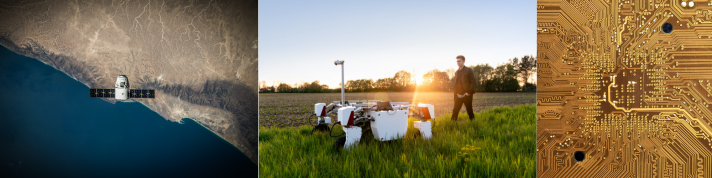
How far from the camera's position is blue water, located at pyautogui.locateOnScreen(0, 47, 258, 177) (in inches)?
68.0

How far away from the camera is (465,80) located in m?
3.38

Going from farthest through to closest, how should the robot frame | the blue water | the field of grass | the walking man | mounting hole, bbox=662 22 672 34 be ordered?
1. the field of grass
2. the walking man
3. the robot frame
4. the blue water
5. mounting hole, bbox=662 22 672 34

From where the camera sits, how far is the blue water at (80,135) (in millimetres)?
1727

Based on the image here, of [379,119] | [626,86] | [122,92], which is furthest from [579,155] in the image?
[122,92]

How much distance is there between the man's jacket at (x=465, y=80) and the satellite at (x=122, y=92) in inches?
132

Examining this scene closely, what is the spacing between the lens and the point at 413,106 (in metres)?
2.78

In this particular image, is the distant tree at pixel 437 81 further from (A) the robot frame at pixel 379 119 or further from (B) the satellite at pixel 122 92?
→ (B) the satellite at pixel 122 92

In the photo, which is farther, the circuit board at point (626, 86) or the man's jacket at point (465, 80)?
the man's jacket at point (465, 80)

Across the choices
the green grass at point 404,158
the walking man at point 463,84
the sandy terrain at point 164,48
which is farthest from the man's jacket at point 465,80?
the sandy terrain at point 164,48

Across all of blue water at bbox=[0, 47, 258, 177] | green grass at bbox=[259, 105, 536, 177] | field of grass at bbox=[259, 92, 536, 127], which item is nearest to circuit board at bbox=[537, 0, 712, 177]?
green grass at bbox=[259, 105, 536, 177]

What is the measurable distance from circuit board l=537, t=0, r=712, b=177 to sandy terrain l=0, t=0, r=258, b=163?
1.87 metres

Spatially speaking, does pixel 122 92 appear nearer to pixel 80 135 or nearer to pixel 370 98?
pixel 80 135

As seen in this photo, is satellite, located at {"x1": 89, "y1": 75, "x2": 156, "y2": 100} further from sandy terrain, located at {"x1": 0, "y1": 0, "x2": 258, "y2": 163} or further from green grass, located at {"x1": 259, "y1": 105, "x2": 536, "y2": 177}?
green grass, located at {"x1": 259, "y1": 105, "x2": 536, "y2": 177}

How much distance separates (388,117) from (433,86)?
1.67 meters
